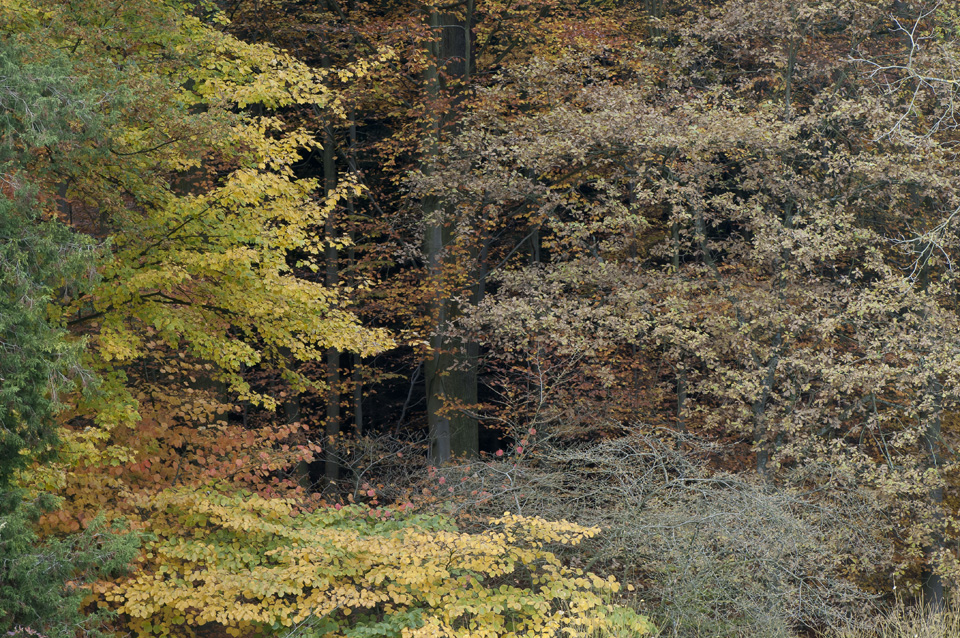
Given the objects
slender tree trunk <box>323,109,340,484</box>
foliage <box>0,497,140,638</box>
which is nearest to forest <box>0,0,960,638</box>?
foliage <box>0,497,140,638</box>

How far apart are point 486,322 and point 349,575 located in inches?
208

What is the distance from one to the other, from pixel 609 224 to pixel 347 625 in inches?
277

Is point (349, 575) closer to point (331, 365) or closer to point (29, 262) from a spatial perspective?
point (29, 262)

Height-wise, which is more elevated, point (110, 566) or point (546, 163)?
point (546, 163)

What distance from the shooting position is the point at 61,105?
643 cm

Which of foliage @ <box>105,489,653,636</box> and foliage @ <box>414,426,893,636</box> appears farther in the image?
foliage @ <box>414,426,893,636</box>

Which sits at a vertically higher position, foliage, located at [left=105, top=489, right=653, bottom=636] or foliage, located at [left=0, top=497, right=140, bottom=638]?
foliage, located at [left=0, top=497, right=140, bottom=638]

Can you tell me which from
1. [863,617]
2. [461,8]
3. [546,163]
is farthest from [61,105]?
Result: [461,8]

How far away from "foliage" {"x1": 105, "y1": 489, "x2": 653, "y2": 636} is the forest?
0.17 feet

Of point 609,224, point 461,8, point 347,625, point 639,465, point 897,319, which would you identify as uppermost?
point 461,8

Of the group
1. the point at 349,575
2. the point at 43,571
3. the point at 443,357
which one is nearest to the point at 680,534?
the point at 349,575

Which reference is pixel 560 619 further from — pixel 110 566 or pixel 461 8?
pixel 461 8

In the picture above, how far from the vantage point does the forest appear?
7.40m

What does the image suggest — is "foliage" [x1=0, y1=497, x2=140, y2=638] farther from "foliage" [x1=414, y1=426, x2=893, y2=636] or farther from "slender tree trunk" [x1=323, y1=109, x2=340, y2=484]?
"slender tree trunk" [x1=323, y1=109, x2=340, y2=484]
